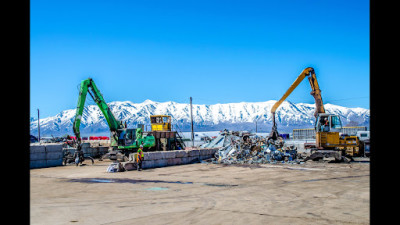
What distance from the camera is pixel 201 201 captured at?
11305 mm

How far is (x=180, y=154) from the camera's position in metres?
26.3

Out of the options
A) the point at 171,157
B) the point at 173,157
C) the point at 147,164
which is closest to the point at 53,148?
the point at 147,164

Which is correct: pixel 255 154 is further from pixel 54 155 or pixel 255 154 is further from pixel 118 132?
pixel 54 155

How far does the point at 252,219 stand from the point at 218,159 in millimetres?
19584

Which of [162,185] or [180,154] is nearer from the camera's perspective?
[162,185]

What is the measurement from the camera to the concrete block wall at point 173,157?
76.8 feet

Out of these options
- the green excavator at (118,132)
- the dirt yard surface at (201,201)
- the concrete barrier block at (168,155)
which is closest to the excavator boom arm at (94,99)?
the green excavator at (118,132)

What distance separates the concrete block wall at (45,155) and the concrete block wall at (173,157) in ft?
25.5

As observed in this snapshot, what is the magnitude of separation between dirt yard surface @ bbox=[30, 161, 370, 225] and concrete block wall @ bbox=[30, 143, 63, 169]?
9.16 metres

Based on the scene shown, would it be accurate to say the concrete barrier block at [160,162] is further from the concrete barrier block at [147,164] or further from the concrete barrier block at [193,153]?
the concrete barrier block at [193,153]

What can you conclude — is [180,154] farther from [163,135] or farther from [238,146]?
[163,135]

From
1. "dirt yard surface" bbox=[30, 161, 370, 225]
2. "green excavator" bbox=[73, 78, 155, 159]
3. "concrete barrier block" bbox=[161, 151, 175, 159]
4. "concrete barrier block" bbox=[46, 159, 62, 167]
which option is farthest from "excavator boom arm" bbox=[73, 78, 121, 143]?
"dirt yard surface" bbox=[30, 161, 370, 225]

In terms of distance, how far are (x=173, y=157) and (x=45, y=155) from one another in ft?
29.7
